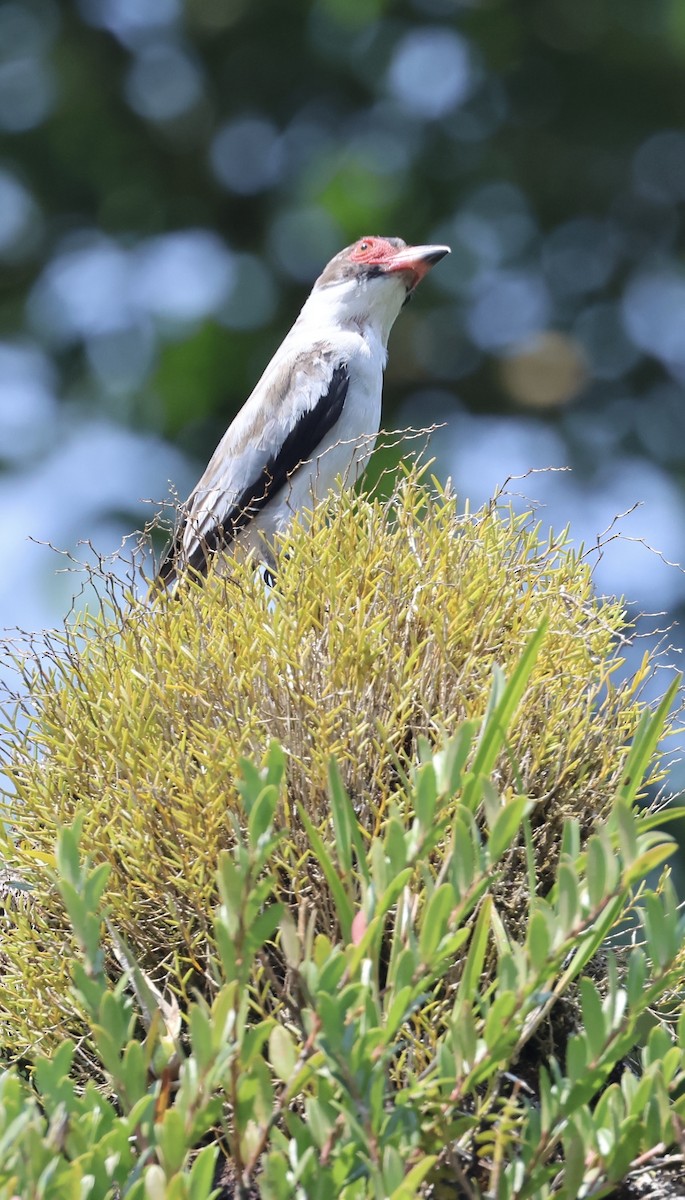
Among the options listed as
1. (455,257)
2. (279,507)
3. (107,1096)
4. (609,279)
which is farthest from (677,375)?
(107,1096)

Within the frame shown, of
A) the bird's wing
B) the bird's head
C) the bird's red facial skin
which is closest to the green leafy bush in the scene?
the bird's wing

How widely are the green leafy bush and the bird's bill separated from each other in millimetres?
2004

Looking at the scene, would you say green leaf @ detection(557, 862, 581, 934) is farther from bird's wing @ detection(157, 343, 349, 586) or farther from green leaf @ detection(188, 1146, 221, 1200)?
bird's wing @ detection(157, 343, 349, 586)

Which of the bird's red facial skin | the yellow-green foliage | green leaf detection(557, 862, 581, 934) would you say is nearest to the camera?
green leaf detection(557, 862, 581, 934)

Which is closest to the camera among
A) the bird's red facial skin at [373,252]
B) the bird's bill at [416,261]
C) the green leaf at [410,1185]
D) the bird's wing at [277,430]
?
the green leaf at [410,1185]

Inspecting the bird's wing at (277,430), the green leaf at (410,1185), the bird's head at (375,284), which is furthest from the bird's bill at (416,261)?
the green leaf at (410,1185)

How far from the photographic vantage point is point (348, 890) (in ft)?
4.00

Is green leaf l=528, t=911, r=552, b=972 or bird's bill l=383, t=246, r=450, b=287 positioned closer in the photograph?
green leaf l=528, t=911, r=552, b=972

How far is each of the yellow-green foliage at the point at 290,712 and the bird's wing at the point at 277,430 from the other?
4.21 ft

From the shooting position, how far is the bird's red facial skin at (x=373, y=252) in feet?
12.2

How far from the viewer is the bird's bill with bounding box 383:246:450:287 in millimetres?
3609

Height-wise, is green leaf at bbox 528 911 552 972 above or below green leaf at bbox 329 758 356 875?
below

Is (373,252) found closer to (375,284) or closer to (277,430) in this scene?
(375,284)

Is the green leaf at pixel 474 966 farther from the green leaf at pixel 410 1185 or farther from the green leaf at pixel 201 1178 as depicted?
the green leaf at pixel 201 1178
